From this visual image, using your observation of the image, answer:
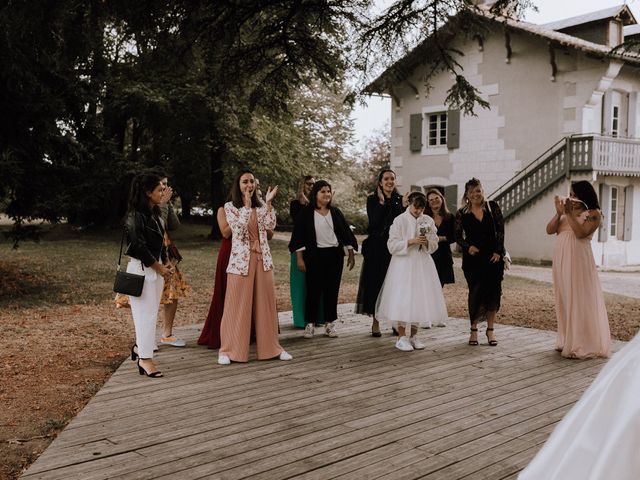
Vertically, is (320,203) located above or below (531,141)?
below

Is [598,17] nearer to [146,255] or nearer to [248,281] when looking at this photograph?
[248,281]

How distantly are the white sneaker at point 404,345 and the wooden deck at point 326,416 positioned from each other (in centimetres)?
12

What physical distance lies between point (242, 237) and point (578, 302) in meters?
3.85

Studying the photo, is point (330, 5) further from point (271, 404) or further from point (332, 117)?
point (332, 117)

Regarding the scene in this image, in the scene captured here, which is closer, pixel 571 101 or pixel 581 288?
pixel 581 288

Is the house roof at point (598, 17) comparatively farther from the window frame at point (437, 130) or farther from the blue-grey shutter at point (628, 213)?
the blue-grey shutter at point (628, 213)

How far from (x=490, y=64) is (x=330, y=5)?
17.0 m

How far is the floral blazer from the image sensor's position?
6.57 meters

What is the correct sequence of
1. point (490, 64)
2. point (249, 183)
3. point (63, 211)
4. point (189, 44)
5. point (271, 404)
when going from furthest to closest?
point (490, 64), point (63, 211), point (189, 44), point (249, 183), point (271, 404)

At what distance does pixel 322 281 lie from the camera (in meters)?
7.99

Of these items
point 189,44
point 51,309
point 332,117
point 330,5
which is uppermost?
point 332,117

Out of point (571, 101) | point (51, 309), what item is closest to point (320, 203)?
point (51, 309)

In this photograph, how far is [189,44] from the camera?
884cm

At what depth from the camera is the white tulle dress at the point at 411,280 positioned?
23.4ft
